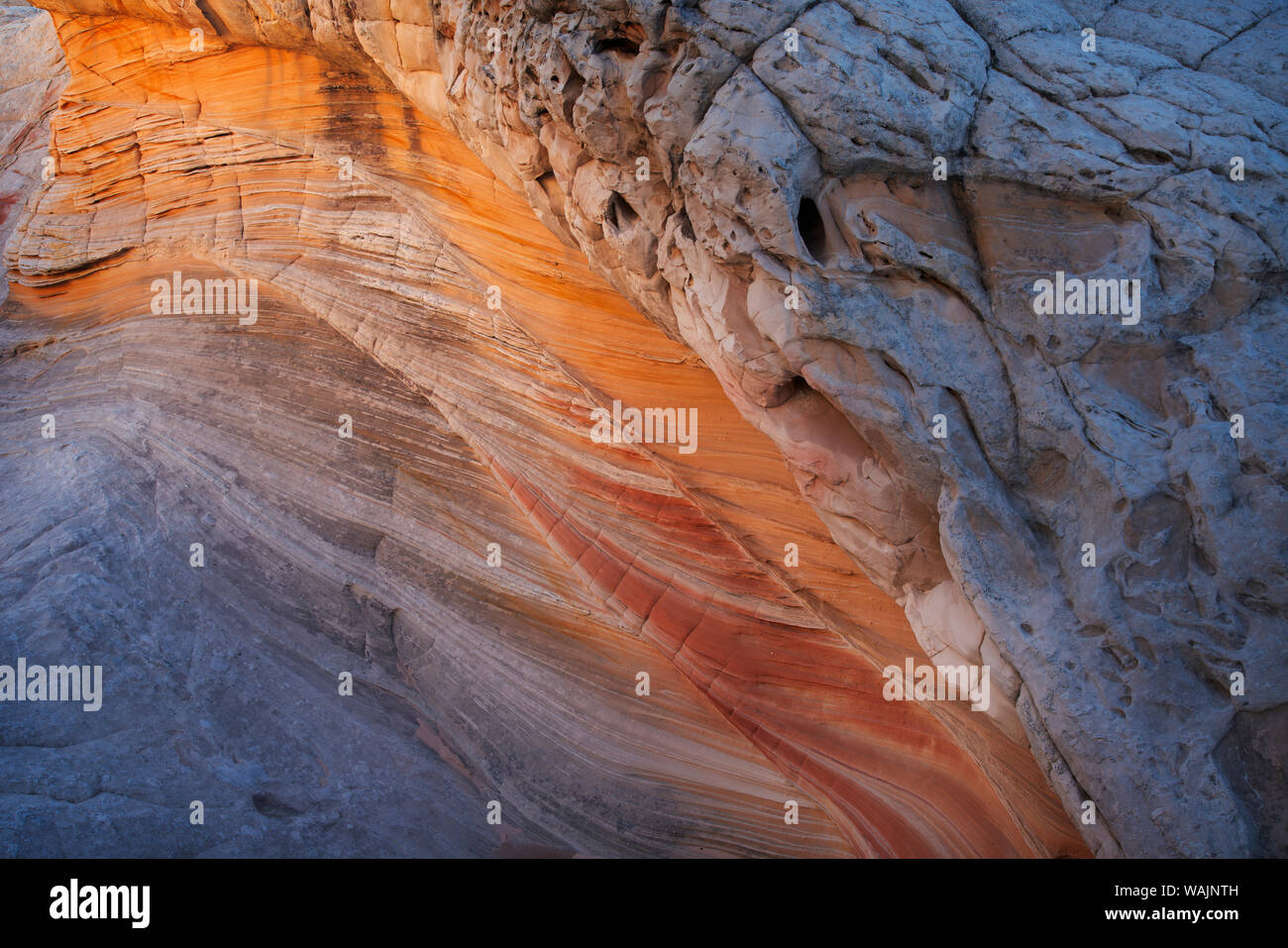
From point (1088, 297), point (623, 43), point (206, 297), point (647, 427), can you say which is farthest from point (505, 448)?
point (1088, 297)

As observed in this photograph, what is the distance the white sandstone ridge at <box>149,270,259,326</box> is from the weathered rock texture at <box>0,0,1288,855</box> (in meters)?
0.12

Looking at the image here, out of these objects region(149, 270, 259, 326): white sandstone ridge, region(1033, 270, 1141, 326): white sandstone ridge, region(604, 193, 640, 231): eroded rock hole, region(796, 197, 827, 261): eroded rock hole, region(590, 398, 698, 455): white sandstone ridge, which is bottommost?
region(1033, 270, 1141, 326): white sandstone ridge

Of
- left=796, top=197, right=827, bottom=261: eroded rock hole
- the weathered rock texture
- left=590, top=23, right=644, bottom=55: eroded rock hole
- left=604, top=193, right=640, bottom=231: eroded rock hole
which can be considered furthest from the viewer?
→ left=604, top=193, right=640, bottom=231: eroded rock hole

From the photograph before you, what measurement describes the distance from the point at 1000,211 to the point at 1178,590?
1868mm

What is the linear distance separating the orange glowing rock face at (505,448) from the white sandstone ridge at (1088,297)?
6.41 feet

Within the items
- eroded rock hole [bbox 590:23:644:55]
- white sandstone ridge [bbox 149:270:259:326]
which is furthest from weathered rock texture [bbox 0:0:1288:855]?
white sandstone ridge [bbox 149:270:259:326]

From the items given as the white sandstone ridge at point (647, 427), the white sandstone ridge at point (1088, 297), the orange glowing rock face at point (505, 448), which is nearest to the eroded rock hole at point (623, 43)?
the orange glowing rock face at point (505, 448)

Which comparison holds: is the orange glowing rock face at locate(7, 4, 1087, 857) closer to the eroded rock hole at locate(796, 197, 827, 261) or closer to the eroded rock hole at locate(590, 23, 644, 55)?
the eroded rock hole at locate(796, 197, 827, 261)

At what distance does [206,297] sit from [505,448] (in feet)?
9.82

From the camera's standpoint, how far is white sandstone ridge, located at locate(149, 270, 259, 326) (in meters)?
7.36

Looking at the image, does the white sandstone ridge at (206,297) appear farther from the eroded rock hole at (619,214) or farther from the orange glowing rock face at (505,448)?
the eroded rock hole at (619,214)

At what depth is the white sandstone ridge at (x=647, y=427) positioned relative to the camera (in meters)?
6.04

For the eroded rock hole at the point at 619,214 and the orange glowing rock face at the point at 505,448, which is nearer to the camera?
the eroded rock hole at the point at 619,214

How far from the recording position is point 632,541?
6211 millimetres
